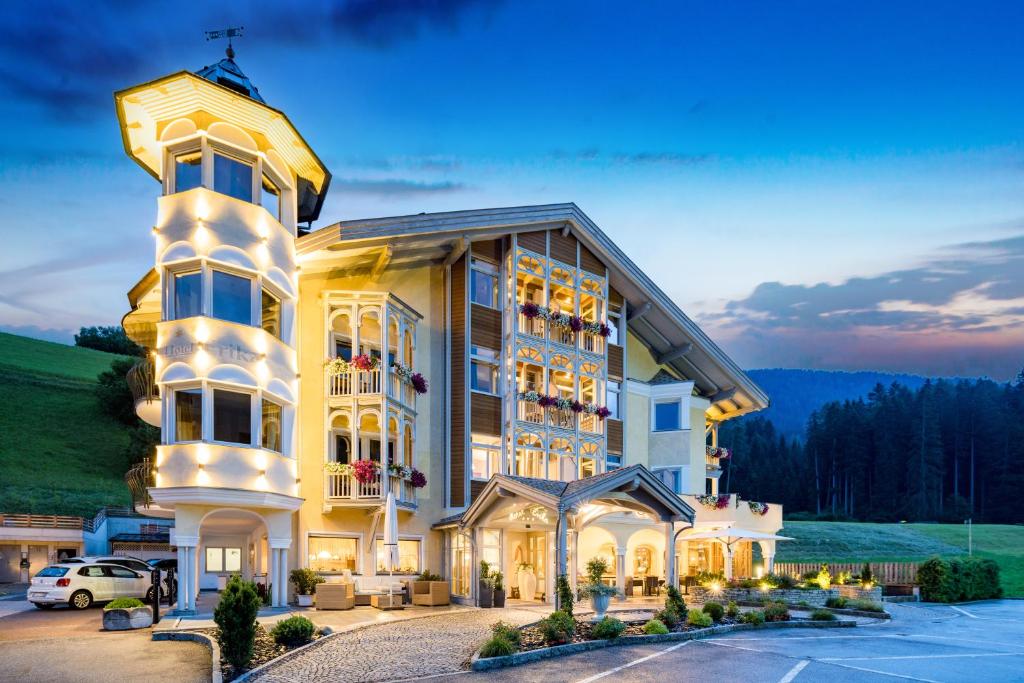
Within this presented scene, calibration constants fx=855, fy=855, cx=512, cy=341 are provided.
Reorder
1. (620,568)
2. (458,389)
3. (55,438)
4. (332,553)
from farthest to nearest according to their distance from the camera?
(55,438) → (620,568) → (458,389) → (332,553)

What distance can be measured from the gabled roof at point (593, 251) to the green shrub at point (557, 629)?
13.4 meters

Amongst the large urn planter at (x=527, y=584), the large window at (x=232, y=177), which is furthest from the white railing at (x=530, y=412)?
the large window at (x=232, y=177)

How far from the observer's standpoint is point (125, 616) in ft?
60.2

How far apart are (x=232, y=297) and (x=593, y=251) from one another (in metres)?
15.7

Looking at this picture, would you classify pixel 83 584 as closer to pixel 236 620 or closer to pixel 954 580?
pixel 236 620

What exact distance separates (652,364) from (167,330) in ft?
73.2

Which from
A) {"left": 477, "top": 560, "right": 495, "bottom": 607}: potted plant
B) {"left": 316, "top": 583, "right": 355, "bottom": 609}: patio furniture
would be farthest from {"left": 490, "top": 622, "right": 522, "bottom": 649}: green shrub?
{"left": 477, "top": 560, "right": 495, "bottom": 607}: potted plant

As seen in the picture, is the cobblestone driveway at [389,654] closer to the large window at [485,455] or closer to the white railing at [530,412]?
the large window at [485,455]

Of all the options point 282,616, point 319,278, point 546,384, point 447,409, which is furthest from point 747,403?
point 282,616

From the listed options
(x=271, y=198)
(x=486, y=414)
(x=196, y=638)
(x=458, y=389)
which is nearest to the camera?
(x=196, y=638)

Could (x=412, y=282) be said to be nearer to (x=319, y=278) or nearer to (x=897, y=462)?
(x=319, y=278)

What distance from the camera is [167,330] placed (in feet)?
71.2

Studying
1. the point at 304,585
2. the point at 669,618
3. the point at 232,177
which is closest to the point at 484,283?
the point at 232,177

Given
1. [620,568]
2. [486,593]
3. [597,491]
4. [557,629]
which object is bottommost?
[620,568]
